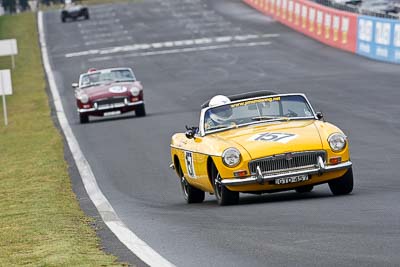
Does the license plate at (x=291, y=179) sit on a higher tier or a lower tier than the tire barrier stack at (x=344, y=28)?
higher

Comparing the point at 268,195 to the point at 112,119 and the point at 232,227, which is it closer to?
the point at 232,227

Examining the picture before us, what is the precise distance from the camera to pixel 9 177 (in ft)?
67.1

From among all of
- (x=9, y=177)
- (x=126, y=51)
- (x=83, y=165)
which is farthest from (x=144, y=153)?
(x=126, y=51)

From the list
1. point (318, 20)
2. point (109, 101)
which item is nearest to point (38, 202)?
point (109, 101)

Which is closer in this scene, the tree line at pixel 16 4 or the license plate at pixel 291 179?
the license plate at pixel 291 179

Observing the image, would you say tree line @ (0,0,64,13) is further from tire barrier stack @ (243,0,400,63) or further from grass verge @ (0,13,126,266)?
grass verge @ (0,13,126,266)

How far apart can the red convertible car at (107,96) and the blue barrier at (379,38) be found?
12.4 meters

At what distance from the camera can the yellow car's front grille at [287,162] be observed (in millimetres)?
13117

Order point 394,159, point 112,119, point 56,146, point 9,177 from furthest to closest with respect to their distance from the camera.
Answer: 1. point 112,119
2. point 56,146
3. point 9,177
4. point 394,159

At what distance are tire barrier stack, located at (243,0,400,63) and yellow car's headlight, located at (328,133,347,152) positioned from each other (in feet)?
93.0

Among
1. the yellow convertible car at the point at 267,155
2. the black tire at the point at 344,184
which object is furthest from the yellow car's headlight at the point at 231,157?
the black tire at the point at 344,184

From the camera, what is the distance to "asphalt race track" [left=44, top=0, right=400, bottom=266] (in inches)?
382

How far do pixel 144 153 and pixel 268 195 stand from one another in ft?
26.5

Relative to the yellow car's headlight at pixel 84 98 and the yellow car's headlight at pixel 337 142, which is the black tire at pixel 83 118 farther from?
the yellow car's headlight at pixel 337 142
